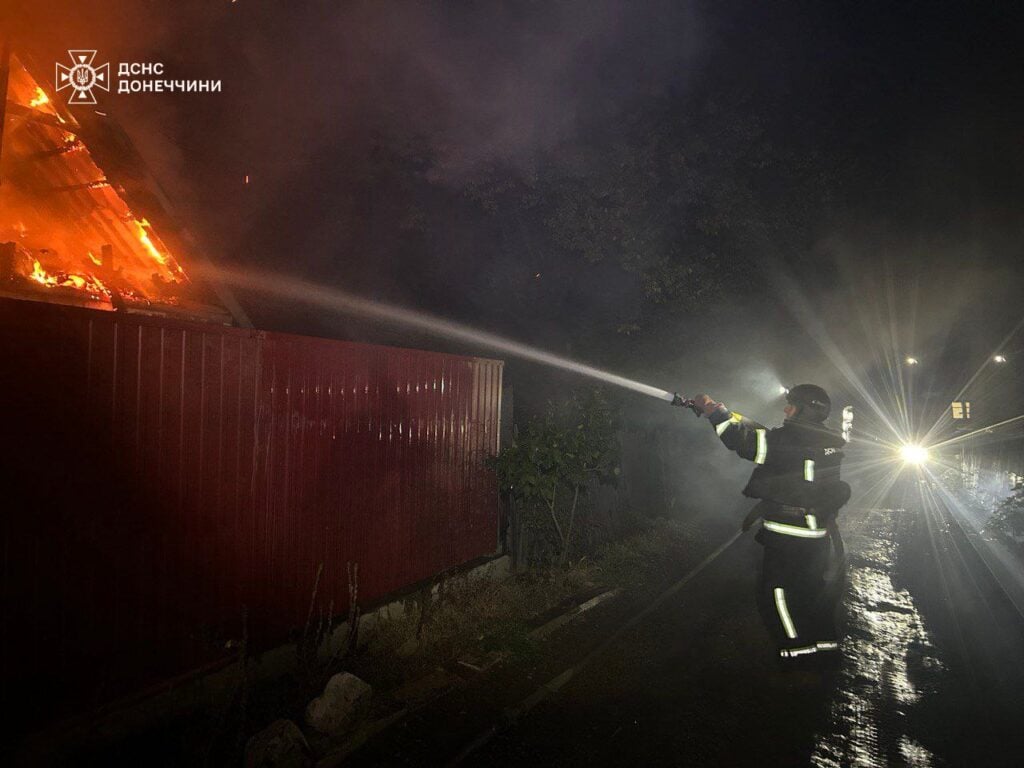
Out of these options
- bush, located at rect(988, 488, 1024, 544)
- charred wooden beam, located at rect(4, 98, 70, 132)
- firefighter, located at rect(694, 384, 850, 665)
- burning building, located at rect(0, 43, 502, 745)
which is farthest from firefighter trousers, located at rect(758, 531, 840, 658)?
bush, located at rect(988, 488, 1024, 544)

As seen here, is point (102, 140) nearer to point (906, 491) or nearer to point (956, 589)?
point (956, 589)

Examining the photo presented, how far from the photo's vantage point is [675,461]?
13297mm

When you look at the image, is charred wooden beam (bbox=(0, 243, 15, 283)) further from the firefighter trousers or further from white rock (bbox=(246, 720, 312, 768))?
the firefighter trousers

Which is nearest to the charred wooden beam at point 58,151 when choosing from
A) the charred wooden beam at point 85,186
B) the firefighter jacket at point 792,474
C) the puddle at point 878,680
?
the charred wooden beam at point 85,186

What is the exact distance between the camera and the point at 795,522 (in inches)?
179

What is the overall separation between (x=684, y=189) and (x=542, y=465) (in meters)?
4.34

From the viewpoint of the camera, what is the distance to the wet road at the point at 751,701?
3.48 m

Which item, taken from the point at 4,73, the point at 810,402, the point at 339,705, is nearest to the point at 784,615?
the point at 810,402

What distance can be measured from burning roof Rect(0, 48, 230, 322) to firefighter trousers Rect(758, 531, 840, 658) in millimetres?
5143

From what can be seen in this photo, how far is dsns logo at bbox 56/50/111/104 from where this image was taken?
4797 millimetres

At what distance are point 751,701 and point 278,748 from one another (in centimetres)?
327

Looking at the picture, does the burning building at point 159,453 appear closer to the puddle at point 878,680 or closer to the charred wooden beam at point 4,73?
the charred wooden beam at point 4,73

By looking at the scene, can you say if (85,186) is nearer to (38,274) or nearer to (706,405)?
(38,274)

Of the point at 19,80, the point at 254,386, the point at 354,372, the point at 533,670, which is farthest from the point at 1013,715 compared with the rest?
the point at 19,80
